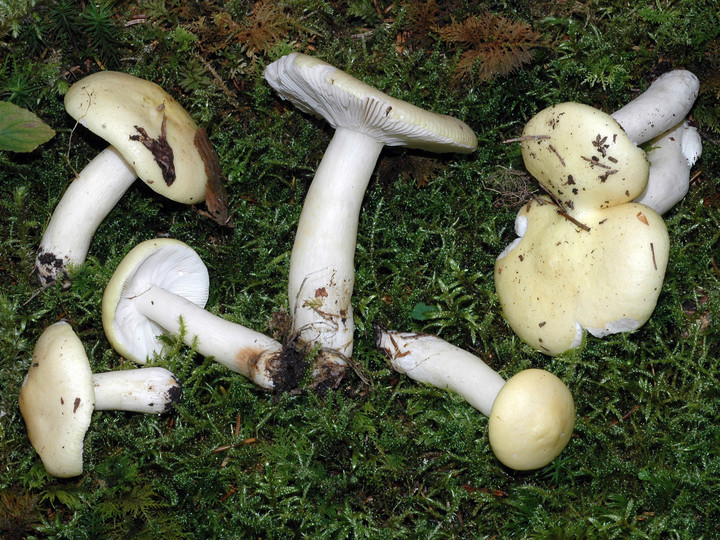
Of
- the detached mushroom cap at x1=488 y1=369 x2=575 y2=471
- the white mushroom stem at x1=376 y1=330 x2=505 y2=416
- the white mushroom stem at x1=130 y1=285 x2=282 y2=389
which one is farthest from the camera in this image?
the white mushroom stem at x1=130 y1=285 x2=282 y2=389

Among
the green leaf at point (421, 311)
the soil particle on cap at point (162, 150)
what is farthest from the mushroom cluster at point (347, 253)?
the green leaf at point (421, 311)

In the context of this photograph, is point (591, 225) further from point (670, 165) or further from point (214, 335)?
point (214, 335)

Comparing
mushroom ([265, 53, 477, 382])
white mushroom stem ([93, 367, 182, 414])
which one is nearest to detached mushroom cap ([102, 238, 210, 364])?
white mushroom stem ([93, 367, 182, 414])

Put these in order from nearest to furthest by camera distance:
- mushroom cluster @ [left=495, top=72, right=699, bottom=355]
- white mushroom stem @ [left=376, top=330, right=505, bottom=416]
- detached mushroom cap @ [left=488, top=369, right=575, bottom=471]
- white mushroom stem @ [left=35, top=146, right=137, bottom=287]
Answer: detached mushroom cap @ [left=488, top=369, right=575, bottom=471]
mushroom cluster @ [left=495, top=72, right=699, bottom=355]
white mushroom stem @ [left=376, top=330, right=505, bottom=416]
white mushroom stem @ [left=35, top=146, right=137, bottom=287]

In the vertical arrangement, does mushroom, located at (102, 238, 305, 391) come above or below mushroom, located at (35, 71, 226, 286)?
below

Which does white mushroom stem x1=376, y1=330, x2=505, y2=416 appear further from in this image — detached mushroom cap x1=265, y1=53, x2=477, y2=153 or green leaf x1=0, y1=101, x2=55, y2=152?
green leaf x1=0, y1=101, x2=55, y2=152

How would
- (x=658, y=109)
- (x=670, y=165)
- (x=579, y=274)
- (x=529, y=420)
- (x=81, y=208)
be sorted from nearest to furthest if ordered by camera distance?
(x=529, y=420)
(x=579, y=274)
(x=658, y=109)
(x=670, y=165)
(x=81, y=208)

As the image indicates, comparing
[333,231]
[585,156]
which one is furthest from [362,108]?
[585,156]

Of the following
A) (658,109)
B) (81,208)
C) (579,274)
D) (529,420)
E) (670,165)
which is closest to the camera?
(529,420)
